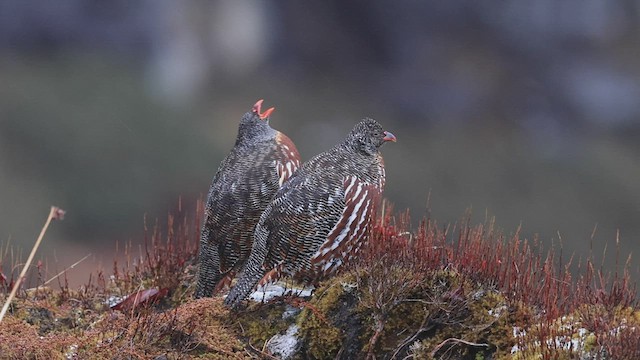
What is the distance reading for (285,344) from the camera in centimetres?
550

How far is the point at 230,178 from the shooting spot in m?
6.88

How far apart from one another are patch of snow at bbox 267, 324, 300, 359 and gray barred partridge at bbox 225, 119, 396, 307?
1.28 feet

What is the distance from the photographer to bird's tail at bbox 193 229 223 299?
268 inches

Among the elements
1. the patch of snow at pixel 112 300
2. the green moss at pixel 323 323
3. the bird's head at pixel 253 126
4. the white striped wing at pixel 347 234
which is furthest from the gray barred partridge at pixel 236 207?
the green moss at pixel 323 323

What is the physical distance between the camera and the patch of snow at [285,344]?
546cm

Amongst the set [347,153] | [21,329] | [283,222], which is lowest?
[21,329]

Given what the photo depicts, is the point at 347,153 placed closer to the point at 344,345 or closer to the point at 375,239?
the point at 375,239

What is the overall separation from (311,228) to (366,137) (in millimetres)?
860

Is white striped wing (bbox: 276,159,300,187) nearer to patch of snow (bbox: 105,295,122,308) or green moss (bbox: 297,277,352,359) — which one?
green moss (bbox: 297,277,352,359)

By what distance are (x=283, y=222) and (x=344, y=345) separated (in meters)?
1.00

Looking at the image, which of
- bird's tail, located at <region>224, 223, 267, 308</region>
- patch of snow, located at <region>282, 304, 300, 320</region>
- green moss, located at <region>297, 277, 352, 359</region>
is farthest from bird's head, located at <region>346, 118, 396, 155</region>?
patch of snow, located at <region>282, 304, 300, 320</region>

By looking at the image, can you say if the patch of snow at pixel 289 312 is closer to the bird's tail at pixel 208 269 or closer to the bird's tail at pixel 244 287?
the bird's tail at pixel 244 287

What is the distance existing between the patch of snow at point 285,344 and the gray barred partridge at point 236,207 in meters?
1.36

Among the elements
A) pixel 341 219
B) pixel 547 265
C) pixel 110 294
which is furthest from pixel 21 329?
pixel 547 265
